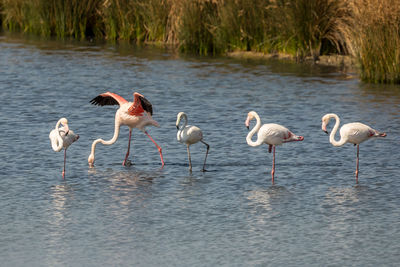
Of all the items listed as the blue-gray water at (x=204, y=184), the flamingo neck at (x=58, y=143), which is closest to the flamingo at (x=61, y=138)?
the flamingo neck at (x=58, y=143)

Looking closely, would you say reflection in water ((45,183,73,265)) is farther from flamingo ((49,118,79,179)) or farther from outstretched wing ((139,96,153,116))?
outstretched wing ((139,96,153,116))

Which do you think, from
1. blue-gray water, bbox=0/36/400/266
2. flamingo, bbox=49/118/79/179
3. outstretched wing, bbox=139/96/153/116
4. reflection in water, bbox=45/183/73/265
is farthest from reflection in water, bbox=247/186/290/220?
flamingo, bbox=49/118/79/179

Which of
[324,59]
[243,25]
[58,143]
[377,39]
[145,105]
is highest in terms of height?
[243,25]

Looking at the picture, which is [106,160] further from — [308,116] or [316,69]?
[316,69]

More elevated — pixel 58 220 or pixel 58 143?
pixel 58 143

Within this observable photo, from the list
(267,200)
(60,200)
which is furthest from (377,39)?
(60,200)

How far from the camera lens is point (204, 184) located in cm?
943

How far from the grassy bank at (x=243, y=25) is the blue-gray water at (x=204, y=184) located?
0.97m

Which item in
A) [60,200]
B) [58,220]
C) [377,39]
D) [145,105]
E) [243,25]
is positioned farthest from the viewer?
[243,25]

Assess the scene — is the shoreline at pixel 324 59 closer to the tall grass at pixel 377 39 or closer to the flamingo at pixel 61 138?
the tall grass at pixel 377 39

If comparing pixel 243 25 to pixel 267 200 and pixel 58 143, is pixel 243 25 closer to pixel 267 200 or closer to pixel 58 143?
pixel 58 143

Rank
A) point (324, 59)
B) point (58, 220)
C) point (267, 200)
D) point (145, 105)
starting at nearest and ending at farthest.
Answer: point (58, 220)
point (267, 200)
point (145, 105)
point (324, 59)

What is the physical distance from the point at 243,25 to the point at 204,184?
10.9 meters

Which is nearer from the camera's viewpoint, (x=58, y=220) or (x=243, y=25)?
(x=58, y=220)
